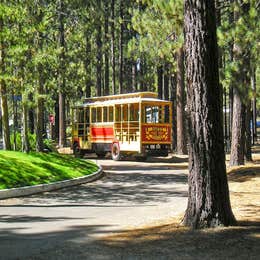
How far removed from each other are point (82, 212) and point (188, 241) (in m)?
3.87

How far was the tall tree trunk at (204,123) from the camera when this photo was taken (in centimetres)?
827

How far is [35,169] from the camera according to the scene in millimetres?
15336

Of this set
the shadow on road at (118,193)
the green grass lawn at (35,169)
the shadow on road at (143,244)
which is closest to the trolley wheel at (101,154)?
the green grass lawn at (35,169)

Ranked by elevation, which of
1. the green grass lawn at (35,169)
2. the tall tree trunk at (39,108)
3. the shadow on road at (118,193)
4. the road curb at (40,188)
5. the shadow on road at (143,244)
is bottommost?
the shadow on road at (143,244)

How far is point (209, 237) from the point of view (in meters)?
7.53

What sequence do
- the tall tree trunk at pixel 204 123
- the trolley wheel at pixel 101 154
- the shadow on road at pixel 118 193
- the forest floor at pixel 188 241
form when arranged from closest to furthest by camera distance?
the forest floor at pixel 188 241, the tall tree trunk at pixel 204 123, the shadow on road at pixel 118 193, the trolley wheel at pixel 101 154

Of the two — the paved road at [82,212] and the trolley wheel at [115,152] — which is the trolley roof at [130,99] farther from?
the paved road at [82,212]

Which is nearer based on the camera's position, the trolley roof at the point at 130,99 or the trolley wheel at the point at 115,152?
the trolley roof at the point at 130,99

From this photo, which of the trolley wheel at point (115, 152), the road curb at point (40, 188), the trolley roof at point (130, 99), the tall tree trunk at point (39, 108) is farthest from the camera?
the trolley wheel at point (115, 152)

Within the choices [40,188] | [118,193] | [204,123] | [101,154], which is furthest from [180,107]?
[204,123]

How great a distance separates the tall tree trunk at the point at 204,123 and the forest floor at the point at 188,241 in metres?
0.36

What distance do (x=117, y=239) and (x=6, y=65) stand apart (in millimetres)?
11418

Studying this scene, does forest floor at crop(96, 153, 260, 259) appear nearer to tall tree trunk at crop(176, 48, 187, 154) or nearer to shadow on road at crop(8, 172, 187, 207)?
shadow on road at crop(8, 172, 187, 207)

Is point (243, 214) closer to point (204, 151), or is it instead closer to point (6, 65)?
point (204, 151)
